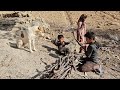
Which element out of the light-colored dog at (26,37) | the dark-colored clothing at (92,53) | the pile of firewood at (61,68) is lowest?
the pile of firewood at (61,68)

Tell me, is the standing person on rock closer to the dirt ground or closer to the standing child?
the dirt ground

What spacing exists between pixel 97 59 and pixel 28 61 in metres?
1.82

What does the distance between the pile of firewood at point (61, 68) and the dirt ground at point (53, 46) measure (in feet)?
0.57

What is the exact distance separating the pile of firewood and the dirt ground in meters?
0.17

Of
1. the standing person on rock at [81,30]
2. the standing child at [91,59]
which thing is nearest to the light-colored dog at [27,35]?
the standing person on rock at [81,30]

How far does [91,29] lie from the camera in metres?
11.8

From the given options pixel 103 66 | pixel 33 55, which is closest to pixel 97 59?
pixel 103 66

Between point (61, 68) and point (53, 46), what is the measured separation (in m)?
1.71

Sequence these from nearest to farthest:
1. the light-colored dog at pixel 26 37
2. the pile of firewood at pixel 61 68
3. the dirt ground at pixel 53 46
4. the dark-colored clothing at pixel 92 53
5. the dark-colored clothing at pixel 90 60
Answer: the pile of firewood at pixel 61 68 < the dark-colored clothing at pixel 90 60 < the dirt ground at pixel 53 46 < the dark-colored clothing at pixel 92 53 < the light-colored dog at pixel 26 37

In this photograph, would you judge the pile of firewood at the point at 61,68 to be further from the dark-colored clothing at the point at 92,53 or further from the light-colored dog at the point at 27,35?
the light-colored dog at the point at 27,35

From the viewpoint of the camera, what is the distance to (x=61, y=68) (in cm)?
914

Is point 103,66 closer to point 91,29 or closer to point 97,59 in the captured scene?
point 97,59

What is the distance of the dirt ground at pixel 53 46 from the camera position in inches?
368
